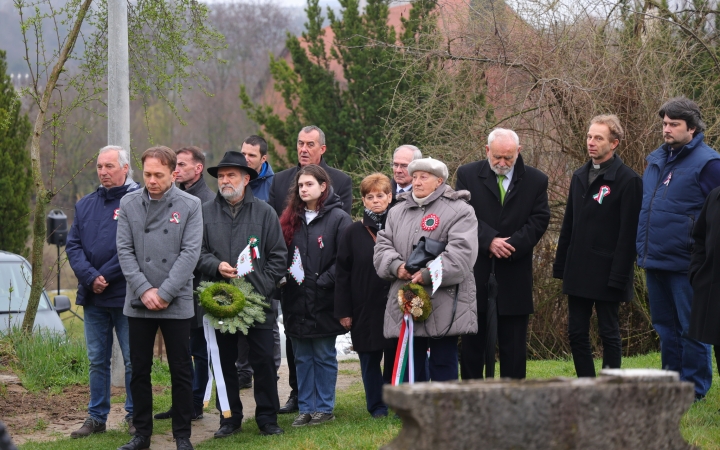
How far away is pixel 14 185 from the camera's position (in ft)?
52.3

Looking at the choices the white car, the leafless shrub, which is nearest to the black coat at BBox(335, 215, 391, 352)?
the leafless shrub

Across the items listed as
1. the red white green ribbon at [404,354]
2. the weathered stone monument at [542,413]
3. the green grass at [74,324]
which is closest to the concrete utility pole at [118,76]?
the green grass at [74,324]

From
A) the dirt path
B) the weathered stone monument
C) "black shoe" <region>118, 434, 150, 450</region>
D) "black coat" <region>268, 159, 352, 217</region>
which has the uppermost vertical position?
"black coat" <region>268, 159, 352, 217</region>

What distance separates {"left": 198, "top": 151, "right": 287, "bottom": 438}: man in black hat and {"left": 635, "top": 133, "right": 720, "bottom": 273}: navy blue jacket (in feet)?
8.84

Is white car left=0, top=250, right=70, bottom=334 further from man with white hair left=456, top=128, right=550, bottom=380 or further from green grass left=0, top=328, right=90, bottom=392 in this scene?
man with white hair left=456, top=128, right=550, bottom=380

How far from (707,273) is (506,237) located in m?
1.49

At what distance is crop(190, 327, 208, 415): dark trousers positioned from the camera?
757cm

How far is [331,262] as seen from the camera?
701cm

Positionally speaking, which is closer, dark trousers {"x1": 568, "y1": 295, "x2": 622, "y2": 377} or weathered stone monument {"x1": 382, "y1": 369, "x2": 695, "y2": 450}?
weathered stone monument {"x1": 382, "y1": 369, "x2": 695, "y2": 450}

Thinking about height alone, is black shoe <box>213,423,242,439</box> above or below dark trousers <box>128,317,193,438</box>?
below

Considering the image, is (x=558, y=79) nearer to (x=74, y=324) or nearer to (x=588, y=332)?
(x=588, y=332)

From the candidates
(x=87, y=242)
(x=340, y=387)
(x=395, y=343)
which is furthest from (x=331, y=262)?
(x=340, y=387)

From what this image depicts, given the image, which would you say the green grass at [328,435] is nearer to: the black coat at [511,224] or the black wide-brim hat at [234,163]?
the black coat at [511,224]

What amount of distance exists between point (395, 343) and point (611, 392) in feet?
A: 11.1
